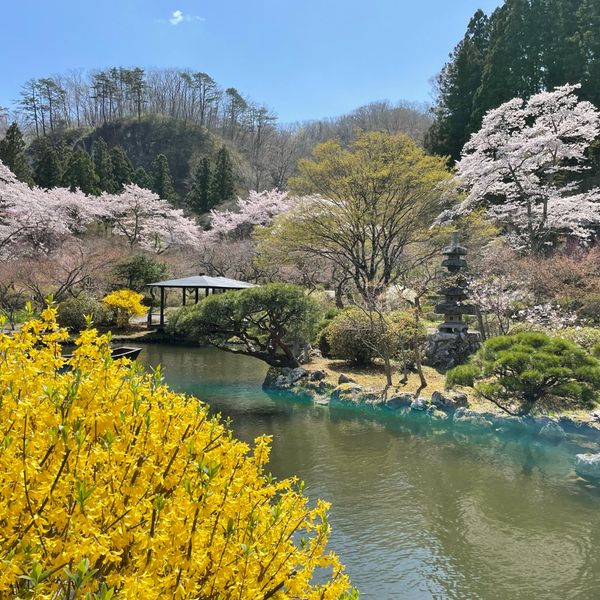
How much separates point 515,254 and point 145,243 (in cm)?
2095

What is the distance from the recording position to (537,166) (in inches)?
768

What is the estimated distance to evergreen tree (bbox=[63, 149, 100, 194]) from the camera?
34125mm

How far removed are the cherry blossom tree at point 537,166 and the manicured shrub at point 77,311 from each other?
14.3 metres

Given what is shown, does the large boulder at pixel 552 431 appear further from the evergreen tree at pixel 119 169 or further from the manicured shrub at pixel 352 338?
the evergreen tree at pixel 119 169

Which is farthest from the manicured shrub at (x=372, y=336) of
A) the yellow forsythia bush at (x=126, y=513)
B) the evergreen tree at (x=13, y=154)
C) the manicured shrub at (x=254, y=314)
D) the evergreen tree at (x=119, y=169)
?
the evergreen tree at (x=119, y=169)

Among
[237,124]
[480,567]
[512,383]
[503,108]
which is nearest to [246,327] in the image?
[512,383]

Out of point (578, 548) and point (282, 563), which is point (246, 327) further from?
point (282, 563)

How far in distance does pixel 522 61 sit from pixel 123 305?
23.2m

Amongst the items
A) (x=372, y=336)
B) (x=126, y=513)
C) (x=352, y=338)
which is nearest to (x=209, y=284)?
(x=352, y=338)

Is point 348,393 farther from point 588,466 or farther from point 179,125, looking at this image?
point 179,125

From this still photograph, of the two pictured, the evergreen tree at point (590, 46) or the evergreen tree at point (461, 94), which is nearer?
the evergreen tree at point (590, 46)

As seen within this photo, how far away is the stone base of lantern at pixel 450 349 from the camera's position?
13188mm

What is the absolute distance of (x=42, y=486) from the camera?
158 centimetres

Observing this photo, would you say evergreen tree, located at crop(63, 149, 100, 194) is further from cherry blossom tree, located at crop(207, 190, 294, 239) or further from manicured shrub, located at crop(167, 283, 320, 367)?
manicured shrub, located at crop(167, 283, 320, 367)
